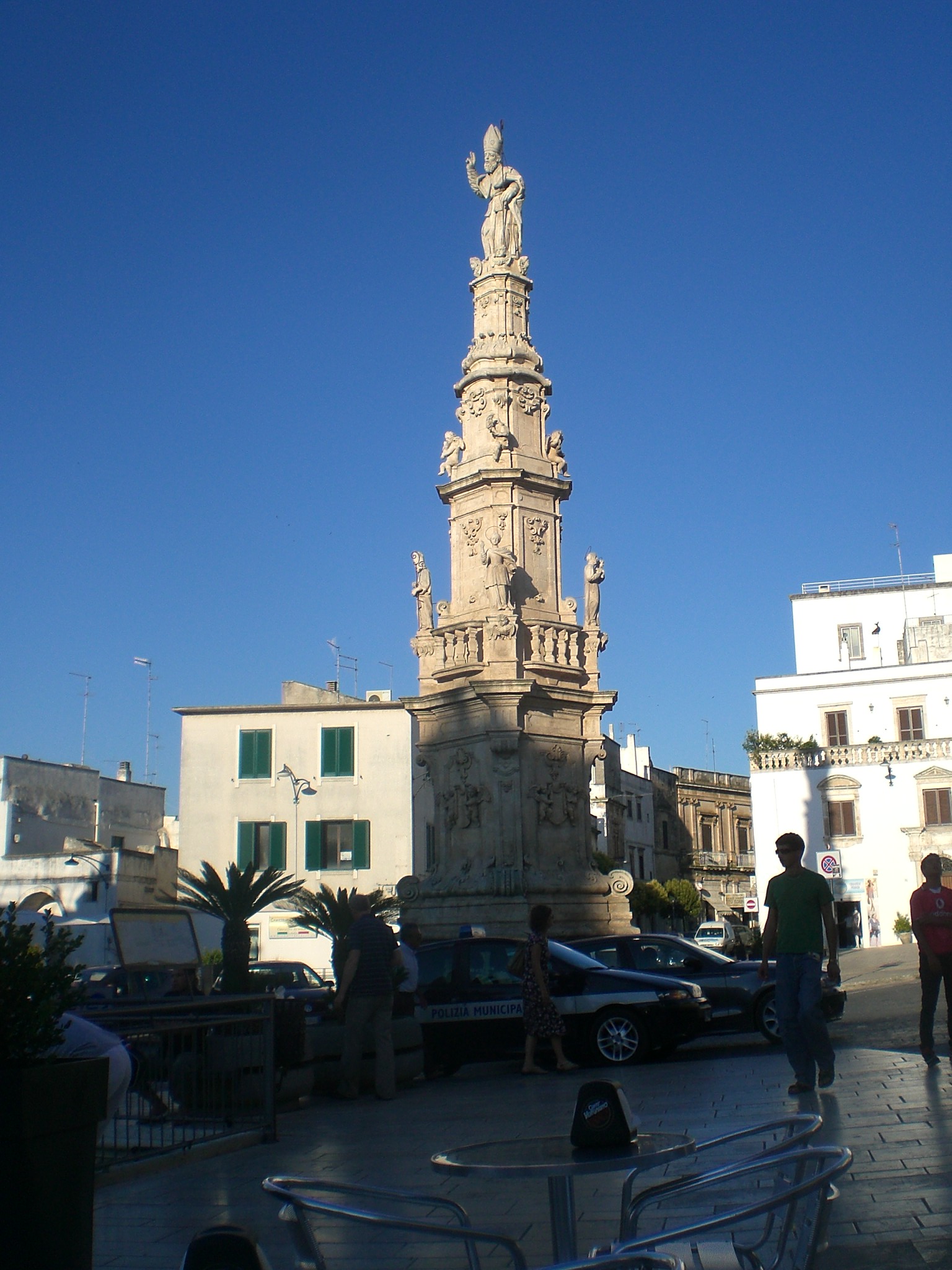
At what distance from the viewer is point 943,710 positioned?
46281mm

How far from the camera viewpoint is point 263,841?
138ft

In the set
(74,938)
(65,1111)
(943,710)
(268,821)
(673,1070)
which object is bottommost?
(673,1070)

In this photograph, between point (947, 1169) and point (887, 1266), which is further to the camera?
point (947, 1169)

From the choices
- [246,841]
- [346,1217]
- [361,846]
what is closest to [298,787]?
[246,841]

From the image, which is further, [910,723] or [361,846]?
[910,723]

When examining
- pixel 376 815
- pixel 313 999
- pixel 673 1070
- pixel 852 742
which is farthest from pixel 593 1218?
pixel 852 742

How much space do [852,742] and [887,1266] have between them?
43.5 meters

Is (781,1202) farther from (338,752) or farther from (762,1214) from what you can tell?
(338,752)

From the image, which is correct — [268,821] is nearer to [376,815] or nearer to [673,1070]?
[376,815]

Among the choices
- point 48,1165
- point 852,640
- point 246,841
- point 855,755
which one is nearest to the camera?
point 48,1165

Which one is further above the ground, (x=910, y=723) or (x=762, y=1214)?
(x=910, y=723)

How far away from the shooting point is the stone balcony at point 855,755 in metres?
43.7

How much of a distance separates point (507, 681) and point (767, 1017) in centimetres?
788

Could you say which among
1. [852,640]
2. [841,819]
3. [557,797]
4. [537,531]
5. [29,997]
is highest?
[852,640]
